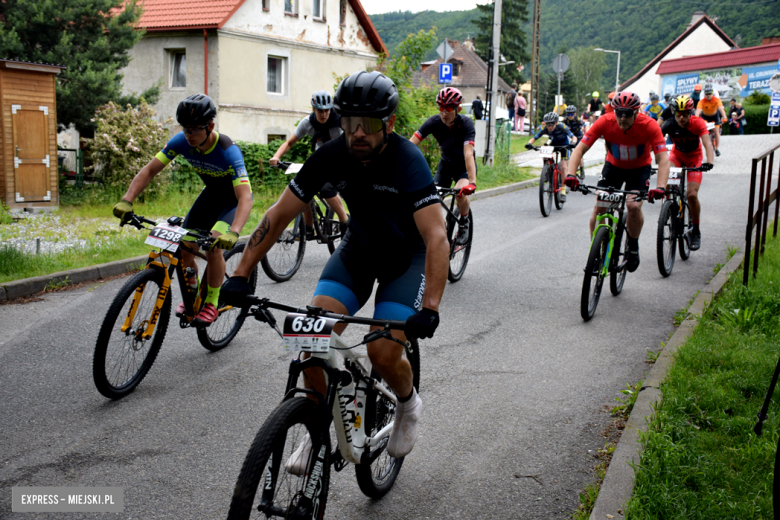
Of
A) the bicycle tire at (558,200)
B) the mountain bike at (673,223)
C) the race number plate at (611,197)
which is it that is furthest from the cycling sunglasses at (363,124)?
the bicycle tire at (558,200)

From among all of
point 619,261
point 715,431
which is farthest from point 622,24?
point 715,431

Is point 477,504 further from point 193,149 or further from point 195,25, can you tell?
point 195,25

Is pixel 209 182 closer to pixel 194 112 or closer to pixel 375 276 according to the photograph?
pixel 194 112

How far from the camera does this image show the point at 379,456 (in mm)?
3590

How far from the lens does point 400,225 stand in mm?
3498

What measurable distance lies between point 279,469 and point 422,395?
101 inches

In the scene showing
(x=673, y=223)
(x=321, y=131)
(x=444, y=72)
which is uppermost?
(x=444, y=72)

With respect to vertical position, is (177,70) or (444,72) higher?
(177,70)

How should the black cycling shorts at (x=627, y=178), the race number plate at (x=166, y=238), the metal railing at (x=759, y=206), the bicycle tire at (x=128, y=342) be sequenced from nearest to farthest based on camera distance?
the bicycle tire at (x=128, y=342), the race number plate at (x=166, y=238), the metal railing at (x=759, y=206), the black cycling shorts at (x=627, y=178)

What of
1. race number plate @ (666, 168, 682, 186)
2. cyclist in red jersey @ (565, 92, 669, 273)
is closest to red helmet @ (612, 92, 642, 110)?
cyclist in red jersey @ (565, 92, 669, 273)

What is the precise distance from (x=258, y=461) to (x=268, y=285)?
5882 mm

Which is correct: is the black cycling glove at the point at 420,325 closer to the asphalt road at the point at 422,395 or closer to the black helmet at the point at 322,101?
the asphalt road at the point at 422,395

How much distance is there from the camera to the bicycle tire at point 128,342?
462cm

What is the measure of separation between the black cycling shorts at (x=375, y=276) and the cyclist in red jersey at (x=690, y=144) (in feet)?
23.7
